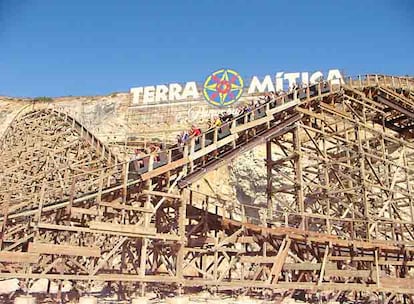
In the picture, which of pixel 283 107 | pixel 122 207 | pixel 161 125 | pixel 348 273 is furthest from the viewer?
pixel 161 125

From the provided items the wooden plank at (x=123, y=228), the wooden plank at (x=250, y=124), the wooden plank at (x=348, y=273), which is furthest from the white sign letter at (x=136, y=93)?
the wooden plank at (x=348, y=273)

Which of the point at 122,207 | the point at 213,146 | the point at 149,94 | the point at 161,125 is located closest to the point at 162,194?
the point at 122,207

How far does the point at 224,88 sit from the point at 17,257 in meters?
27.8

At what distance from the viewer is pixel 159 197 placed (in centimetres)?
1285

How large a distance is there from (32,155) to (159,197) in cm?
1156

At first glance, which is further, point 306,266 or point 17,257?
point 306,266

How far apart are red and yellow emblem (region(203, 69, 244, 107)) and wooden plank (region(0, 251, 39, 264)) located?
26.4 metres

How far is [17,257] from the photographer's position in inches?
392

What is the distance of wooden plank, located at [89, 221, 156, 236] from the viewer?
10664 millimetres

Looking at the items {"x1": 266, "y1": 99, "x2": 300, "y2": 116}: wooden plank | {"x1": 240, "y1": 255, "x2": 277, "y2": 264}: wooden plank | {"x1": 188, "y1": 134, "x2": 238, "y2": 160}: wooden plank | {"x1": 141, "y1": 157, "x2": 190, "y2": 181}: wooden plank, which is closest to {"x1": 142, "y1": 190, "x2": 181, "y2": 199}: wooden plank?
{"x1": 141, "y1": 157, "x2": 190, "y2": 181}: wooden plank

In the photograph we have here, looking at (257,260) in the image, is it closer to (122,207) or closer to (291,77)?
(122,207)

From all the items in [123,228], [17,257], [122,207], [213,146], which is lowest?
[17,257]

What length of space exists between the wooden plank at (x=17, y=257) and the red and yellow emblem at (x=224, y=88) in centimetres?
2638

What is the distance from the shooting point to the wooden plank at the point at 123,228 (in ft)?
35.0
